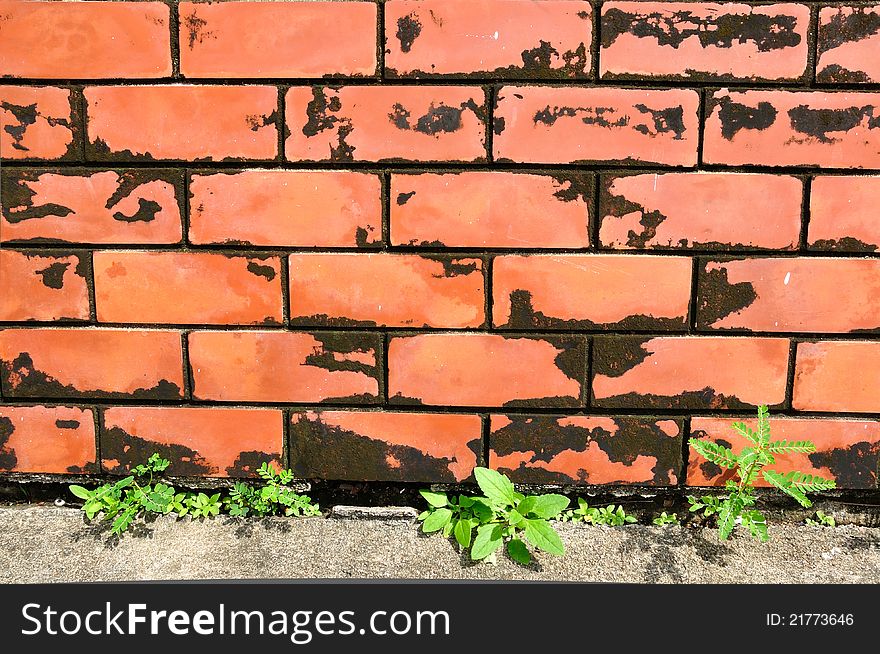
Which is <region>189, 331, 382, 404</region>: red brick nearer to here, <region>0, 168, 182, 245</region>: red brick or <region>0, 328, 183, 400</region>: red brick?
<region>0, 328, 183, 400</region>: red brick

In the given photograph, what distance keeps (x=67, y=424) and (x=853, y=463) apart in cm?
142

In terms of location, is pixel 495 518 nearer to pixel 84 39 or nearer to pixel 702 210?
pixel 702 210

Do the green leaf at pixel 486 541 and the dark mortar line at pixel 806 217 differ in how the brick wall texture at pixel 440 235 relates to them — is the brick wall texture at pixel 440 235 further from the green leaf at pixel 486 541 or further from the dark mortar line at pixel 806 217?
the green leaf at pixel 486 541

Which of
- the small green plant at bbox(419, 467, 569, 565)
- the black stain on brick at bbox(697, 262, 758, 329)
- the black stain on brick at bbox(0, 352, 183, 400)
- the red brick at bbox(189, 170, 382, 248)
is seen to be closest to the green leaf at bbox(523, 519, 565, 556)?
the small green plant at bbox(419, 467, 569, 565)

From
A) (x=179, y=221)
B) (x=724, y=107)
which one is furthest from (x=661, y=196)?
(x=179, y=221)

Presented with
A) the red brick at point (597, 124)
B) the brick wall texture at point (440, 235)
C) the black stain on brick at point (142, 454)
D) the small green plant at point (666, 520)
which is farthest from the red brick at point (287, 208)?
the small green plant at point (666, 520)

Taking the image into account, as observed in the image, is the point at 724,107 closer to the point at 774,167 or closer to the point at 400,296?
the point at 774,167

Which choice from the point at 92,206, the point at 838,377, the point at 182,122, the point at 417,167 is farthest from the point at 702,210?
the point at 92,206

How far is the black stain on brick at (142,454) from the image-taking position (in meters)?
1.10

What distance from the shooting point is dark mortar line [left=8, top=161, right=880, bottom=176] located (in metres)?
0.99

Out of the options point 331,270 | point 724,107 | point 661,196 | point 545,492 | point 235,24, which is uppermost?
point 235,24

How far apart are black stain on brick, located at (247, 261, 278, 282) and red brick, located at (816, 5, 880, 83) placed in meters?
0.95

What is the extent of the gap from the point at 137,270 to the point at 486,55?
2.29 ft

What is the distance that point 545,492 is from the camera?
110 centimetres
